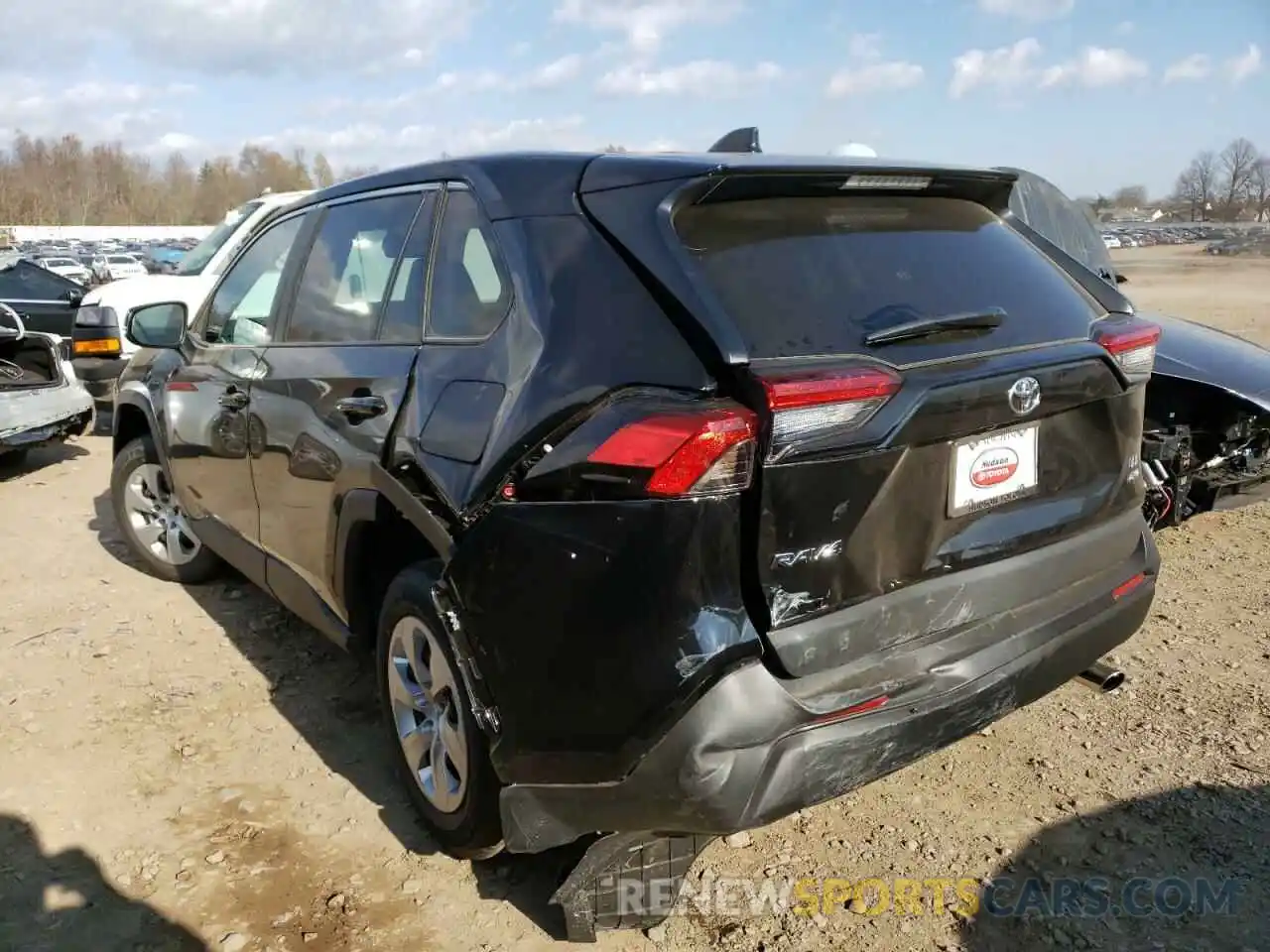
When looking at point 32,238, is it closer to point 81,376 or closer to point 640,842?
point 81,376

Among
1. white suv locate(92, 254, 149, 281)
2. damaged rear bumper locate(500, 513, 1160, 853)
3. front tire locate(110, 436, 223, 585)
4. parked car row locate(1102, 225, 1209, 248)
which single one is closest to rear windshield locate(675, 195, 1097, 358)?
damaged rear bumper locate(500, 513, 1160, 853)

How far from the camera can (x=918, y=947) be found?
7.87 feet

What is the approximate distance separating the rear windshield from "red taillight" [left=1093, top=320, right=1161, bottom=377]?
9 centimetres

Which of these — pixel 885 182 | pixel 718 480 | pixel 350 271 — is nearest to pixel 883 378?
pixel 718 480

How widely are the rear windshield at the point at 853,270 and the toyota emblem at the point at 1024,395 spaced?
23cm

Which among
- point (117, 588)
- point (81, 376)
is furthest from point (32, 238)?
point (117, 588)

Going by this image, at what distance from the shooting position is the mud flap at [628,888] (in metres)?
2.33

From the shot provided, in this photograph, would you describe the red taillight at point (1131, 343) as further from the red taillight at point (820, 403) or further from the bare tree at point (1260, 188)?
the bare tree at point (1260, 188)

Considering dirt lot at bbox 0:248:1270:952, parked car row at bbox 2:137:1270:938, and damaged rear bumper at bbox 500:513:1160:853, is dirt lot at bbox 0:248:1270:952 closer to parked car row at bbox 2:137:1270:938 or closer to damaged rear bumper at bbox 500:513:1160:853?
parked car row at bbox 2:137:1270:938

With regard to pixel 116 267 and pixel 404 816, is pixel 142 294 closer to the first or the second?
pixel 404 816

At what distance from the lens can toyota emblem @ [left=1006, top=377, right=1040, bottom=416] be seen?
2.24 meters

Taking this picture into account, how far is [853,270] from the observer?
7.53 ft

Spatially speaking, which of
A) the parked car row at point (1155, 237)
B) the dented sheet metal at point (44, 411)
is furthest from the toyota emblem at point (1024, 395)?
the parked car row at point (1155, 237)

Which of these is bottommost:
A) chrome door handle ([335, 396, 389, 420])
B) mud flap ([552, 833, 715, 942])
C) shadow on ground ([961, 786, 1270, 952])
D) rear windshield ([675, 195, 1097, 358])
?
shadow on ground ([961, 786, 1270, 952])
